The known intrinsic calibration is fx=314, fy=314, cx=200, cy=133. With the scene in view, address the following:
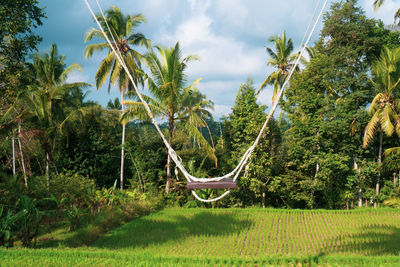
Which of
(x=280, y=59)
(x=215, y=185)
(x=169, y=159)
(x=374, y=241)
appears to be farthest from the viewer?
(x=280, y=59)

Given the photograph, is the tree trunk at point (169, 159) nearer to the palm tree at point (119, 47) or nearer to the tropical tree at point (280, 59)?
the palm tree at point (119, 47)

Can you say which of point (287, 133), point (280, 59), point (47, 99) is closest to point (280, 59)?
point (280, 59)

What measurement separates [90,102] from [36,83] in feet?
23.4

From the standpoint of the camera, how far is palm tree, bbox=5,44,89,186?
11.0 m

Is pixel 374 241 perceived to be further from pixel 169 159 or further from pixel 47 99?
pixel 47 99

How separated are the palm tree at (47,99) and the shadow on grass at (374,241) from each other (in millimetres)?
9477

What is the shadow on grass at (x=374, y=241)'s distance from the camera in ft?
19.3

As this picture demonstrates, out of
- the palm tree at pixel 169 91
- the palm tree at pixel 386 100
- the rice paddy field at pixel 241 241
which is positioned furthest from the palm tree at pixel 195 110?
the palm tree at pixel 386 100

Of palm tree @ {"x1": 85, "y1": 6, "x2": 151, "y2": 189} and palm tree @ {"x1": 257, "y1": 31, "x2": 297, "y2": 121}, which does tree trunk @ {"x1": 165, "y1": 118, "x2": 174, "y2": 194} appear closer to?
palm tree @ {"x1": 85, "y1": 6, "x2": 151, "y2": 189}

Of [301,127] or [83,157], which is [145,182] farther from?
[301,127]

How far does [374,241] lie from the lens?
657 cm

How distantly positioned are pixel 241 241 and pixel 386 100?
7.26 meters

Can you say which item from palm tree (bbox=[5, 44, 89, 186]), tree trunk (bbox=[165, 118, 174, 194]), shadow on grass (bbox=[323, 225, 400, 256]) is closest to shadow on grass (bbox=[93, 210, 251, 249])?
tree trunk (bbox=[165, 118, 174, 194])

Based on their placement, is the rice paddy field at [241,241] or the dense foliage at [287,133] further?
the dense foliage at [287,133]
